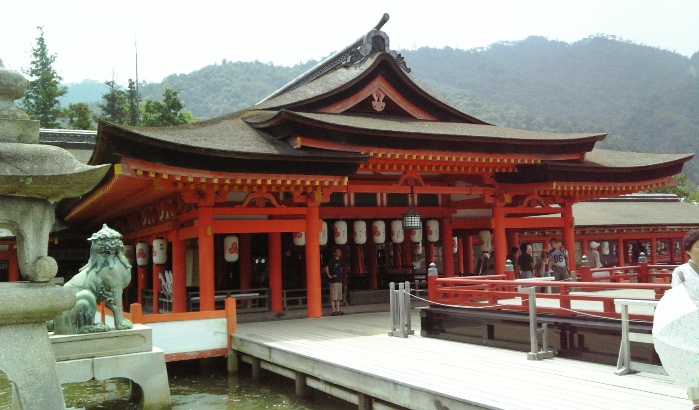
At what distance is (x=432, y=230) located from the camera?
66.3 ft

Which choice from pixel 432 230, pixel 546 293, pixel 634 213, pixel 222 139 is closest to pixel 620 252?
pixel 634 213

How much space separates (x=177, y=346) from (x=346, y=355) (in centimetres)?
414

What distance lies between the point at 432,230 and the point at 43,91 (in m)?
42.0

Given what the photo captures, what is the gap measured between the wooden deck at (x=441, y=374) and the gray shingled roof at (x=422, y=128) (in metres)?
5.47

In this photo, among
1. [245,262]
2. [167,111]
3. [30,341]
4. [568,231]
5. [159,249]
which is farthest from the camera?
[167,111]

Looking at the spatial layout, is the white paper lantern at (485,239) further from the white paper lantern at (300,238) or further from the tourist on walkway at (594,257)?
the white paper lantern at (300,238)

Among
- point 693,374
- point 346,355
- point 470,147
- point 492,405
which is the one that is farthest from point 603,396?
point 470,147

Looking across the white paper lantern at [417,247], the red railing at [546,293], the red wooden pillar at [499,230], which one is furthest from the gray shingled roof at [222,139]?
the white paper lantern at [417,247]

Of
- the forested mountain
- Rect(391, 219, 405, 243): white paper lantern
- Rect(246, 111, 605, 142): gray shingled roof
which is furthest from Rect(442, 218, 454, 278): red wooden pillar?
the forested mountain

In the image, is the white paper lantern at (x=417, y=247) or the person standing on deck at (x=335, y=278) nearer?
the person standing on deck at (x=335, y=278)

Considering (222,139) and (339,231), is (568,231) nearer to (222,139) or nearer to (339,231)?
(339,231)

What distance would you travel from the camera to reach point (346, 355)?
412 inches

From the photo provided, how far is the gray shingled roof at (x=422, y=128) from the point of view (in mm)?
16384

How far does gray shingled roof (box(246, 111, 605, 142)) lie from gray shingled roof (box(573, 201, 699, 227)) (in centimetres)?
1260
